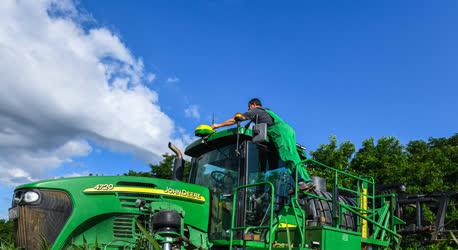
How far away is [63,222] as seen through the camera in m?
5.65

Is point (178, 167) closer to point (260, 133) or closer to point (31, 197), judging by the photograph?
point (260, 133)

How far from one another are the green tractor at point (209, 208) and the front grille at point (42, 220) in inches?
0.4

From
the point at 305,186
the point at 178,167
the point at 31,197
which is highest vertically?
the point at 178,167

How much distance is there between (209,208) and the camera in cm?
640

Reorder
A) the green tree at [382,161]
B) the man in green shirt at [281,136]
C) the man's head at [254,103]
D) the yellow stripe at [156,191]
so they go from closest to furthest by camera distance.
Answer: the yellow stripe at [156,191]
the man in green shirt at [281,136]
the man's head at [254,103]
the green tree at [382,161]

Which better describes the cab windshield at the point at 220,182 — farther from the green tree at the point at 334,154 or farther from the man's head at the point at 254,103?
the green tree at the point at 334,154

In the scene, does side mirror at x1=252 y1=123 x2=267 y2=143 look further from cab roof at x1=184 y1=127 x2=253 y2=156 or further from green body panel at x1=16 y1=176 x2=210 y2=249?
green body panel at x1=16 y1=176 x2=210 y2=249

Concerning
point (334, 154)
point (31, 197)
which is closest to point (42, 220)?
point (31, 197)

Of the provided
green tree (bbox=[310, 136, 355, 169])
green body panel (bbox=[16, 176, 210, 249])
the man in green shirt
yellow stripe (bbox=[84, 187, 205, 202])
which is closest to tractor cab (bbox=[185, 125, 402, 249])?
the man in green shirt

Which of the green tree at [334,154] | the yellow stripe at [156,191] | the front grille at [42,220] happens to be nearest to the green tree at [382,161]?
the green tree at [334,154]

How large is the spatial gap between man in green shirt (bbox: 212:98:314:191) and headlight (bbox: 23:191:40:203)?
8.25 ft

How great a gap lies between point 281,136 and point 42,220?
328 centimetres

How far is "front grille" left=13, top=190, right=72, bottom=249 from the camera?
5500 mm

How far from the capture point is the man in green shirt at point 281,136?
6207mm
